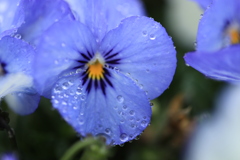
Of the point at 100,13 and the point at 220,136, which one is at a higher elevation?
the point at 100,13

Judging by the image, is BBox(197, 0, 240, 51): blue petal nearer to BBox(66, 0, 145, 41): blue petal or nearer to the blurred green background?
BBox(66, 0, 145, 41): blue petal

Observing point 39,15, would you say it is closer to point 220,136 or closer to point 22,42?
point 22,42

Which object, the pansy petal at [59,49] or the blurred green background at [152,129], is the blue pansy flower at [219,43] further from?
the blurred green background at [152,129]

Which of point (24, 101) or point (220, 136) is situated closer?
point (24, 101)

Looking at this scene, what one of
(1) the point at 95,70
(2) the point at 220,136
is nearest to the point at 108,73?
(1) the point at 95,70

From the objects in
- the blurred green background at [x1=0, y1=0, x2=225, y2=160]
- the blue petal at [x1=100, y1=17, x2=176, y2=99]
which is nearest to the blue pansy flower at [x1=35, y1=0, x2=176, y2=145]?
the blue petal at [x1=100, y1=17, x2=176, y2=99]

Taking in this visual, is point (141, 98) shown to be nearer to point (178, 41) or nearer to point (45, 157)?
point (45, 157)
